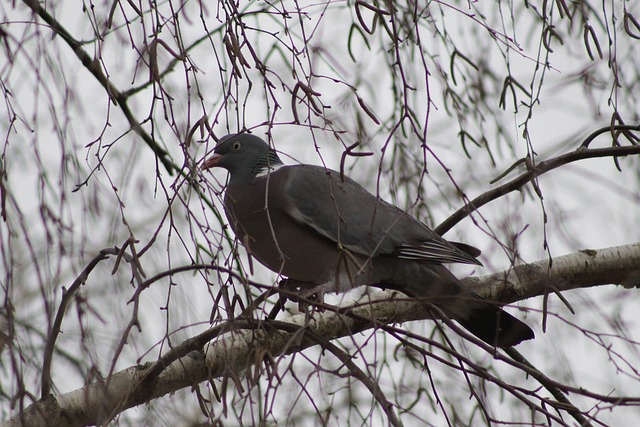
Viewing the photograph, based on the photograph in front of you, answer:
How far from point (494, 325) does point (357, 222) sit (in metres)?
0.71

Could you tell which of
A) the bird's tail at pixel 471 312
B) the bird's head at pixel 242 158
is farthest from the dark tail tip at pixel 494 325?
the bird's head at pixel 242 158

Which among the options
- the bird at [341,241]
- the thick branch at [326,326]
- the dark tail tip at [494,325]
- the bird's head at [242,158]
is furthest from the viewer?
the bird's head at [242,158]

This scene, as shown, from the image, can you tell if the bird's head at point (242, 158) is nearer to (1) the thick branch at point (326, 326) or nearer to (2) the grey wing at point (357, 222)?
(2) the grey wing at point (357, 222)

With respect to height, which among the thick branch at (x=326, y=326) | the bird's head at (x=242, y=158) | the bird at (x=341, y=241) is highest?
the bird's head at (x=242, y=158)

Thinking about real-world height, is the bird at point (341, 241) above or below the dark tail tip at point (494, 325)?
above

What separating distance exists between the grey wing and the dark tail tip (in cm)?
21

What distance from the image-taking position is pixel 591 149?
8.54 ft

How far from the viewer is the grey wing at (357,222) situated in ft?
11.2

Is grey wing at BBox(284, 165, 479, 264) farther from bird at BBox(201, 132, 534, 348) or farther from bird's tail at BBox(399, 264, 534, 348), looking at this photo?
bird's tail at BBox(399, 264, 534, 348)

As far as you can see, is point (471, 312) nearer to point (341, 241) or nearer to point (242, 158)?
point (341, 241)

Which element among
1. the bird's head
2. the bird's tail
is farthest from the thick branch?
the bird's head

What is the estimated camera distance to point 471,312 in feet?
11.0

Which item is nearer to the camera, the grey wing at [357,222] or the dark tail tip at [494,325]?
the dark tail tip at [494,325]

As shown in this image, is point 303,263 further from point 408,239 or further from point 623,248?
point 623,248
